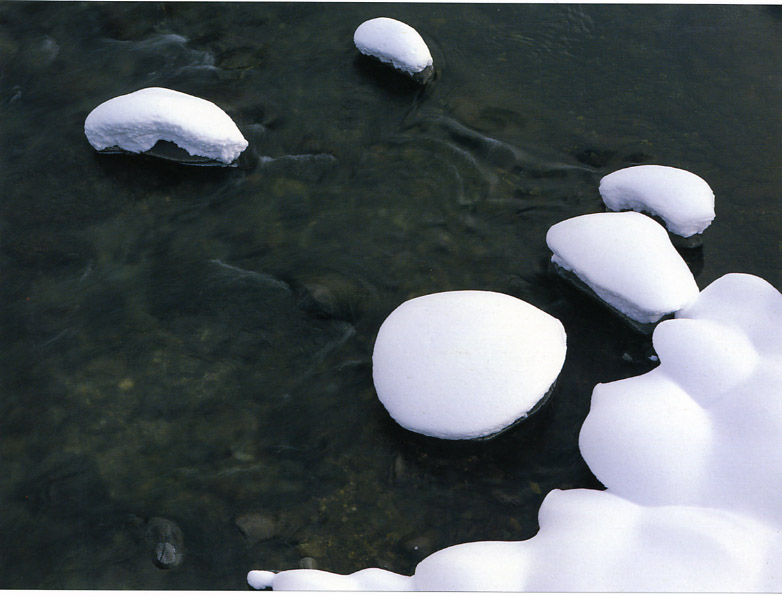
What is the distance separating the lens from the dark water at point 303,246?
401 cm

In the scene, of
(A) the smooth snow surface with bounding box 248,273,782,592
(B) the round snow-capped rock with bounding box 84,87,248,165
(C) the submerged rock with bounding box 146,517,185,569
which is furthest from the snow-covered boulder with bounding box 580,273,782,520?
(B) the round snow-capped rock with bounding box 84,87,248,165

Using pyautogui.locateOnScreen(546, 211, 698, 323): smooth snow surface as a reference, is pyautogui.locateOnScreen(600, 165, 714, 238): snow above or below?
above

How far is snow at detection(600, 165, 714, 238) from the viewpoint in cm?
487

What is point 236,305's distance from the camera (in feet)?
16.2

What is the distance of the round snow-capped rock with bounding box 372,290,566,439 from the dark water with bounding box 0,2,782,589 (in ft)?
0.80

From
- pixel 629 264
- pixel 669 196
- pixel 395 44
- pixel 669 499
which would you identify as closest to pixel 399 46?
pixel 395 44

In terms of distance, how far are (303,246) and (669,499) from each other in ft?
9.45

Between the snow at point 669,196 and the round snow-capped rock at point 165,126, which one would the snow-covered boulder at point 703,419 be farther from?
the round snow-capped rock at point 165,126

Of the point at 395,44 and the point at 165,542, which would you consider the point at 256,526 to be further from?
the point at 395,44

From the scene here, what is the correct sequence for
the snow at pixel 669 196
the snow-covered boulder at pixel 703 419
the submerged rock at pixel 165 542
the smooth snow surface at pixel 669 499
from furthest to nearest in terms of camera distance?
the snow at pixel 669 196
the submerged rock at pixel 165 542
the snow-covered boulder at pixel 703 419
the smooth snow surface at pixel 669 499

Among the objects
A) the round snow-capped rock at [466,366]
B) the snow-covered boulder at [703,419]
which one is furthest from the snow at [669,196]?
the round snow-capped rock at [466,366]

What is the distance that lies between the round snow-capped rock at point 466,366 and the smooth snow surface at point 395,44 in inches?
104

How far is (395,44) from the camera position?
6.13 meters

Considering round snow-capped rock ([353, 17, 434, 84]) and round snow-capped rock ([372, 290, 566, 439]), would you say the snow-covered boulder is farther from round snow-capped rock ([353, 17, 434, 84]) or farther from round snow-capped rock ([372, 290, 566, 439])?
round snow-capped rock ([353, 17, 434, 84])
